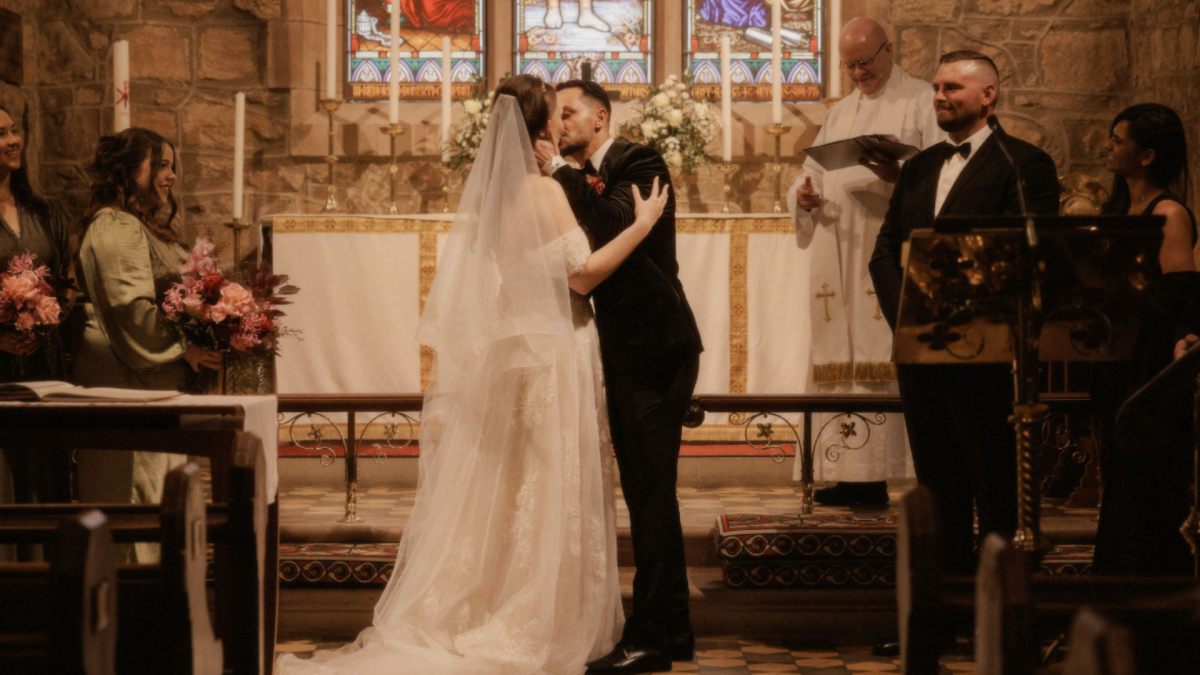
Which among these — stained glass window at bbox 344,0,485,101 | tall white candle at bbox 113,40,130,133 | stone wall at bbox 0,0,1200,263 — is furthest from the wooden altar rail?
stained glass window at bbox 344,0,485,101

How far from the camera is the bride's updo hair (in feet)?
11.7

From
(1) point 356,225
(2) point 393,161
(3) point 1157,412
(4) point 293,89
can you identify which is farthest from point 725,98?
(3) point 1157,412

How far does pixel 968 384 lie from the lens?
3.47 meters

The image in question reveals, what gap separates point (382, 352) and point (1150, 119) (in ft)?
13.4

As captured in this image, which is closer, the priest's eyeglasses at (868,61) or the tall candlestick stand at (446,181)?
the priest's eyeglasses at (868,61)

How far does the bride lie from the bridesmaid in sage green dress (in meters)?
0.89

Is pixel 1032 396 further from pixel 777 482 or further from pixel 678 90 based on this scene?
pixel 678 90

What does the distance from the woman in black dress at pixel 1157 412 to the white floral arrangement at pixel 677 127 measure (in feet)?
11.1

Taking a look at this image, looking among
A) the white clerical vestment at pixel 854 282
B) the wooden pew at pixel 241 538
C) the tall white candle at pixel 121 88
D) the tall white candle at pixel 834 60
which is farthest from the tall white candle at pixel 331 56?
the wooden pew at pixel 241 538

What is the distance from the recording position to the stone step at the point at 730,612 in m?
4.16

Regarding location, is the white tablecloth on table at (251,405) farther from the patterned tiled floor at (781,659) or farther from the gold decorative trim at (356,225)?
the gold decorative trim at (356,225)

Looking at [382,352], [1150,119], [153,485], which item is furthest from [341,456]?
[1150,119]

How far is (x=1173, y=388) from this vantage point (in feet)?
8.49

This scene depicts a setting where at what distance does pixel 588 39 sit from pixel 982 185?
190 inches
